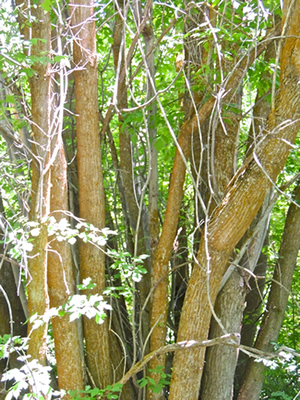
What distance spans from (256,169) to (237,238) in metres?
0.47

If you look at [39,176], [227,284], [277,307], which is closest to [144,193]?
[39,176]

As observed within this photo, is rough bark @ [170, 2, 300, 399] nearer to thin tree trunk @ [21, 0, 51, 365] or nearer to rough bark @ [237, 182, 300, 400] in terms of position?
thin tree trunk @ [21, 0, 51, 365]

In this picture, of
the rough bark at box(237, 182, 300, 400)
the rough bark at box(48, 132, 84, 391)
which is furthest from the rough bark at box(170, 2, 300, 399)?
the rough bark at box(237, 182, 300, 400)

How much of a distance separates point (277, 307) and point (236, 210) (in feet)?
5.96

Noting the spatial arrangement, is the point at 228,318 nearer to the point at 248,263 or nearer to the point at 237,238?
the point at 248,263

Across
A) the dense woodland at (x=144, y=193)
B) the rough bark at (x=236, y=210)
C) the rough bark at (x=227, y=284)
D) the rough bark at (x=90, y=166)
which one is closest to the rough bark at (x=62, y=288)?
the dense woodland at (x=144, y=193)

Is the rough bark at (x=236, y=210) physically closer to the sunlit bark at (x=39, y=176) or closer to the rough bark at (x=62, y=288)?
the rough bark at (x=62, y=288)

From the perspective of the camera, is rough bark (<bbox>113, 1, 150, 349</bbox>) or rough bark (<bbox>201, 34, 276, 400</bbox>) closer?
rough bark (<bbox>201, 34, 276, 400</bbox>)

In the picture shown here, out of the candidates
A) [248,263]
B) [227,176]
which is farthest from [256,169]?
[248,263]

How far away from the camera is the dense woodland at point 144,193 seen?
8.89 ft

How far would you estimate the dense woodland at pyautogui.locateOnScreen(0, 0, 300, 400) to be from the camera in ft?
8.89

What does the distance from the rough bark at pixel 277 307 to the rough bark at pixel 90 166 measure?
1.44 metres

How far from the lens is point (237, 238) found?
9.64ft

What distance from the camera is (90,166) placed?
3.36 m
